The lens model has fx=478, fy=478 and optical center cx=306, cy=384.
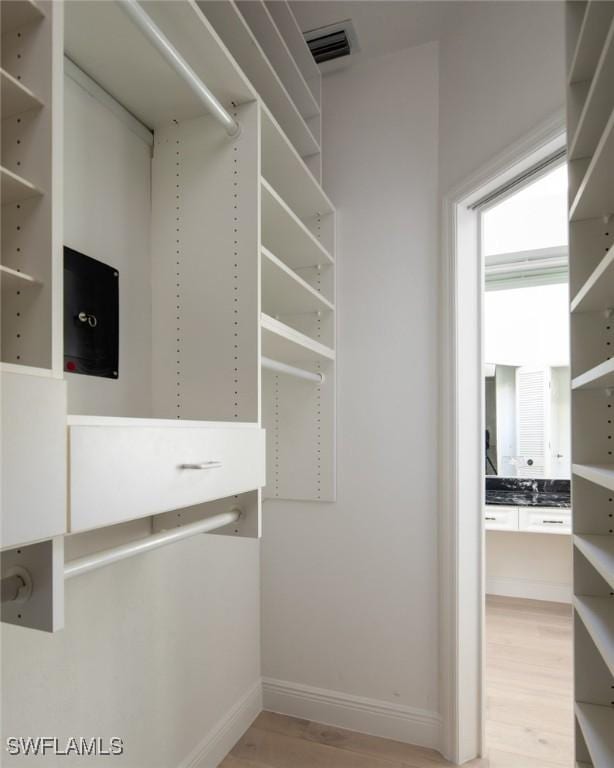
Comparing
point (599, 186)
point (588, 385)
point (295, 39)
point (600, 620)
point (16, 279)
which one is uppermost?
point (295, 39)

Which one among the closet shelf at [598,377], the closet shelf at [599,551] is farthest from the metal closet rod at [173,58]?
the closet shelf at [599,551]

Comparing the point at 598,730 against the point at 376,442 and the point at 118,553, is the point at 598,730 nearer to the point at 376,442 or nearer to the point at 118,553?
the point at 118,553

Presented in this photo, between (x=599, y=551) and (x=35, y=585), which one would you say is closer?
(x=35, y=585)

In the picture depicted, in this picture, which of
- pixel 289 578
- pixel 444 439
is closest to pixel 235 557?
pixel 289 578

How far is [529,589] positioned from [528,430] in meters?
1.08

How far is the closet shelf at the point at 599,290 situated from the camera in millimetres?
769

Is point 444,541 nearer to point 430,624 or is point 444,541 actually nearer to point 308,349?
point 430,624

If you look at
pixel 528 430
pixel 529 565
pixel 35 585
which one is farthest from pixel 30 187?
pixel 529 565

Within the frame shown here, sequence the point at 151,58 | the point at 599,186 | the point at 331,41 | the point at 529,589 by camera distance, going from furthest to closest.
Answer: the point at 529,589 < the point at 331,41 < the point at 151,58 < the point at 599,186

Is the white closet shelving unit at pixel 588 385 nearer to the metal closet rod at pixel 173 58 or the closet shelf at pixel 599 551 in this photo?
the closet shelf at pixel 599 551

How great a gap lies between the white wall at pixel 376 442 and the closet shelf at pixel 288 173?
16 centimetres

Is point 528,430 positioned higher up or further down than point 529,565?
higher up

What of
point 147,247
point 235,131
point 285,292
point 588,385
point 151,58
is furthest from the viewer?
point 285,292

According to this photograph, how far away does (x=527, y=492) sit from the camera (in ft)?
10.3
